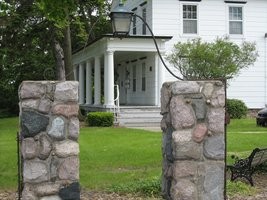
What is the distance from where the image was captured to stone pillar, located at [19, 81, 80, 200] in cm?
717

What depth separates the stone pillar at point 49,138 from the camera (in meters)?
7.17

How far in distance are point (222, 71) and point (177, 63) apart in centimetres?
218

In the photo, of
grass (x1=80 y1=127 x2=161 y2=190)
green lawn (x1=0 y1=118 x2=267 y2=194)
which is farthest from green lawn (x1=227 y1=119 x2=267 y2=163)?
grass (x1=80 y1=127 x2=161 y2=190)

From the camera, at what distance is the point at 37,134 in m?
7.18

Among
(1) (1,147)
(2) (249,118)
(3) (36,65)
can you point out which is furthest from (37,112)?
(3) (36,65)

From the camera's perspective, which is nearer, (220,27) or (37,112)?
(37,112)

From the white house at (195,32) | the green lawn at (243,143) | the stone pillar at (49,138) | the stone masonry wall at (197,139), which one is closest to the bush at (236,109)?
the white house at (195,32)

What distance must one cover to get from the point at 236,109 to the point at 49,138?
69.4 ft

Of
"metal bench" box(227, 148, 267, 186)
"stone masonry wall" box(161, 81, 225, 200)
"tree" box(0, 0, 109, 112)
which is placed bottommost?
"metal bench" box(227, 148, 267, 186)

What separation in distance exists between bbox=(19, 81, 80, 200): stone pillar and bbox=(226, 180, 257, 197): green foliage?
2874 mm

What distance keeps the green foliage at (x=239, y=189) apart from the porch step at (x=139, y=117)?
49.5 feet

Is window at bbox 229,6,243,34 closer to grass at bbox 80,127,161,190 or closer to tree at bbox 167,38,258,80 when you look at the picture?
tree at bbox 167,38,258,80

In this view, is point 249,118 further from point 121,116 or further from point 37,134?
point 37,134

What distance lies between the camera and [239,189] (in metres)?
9.08
